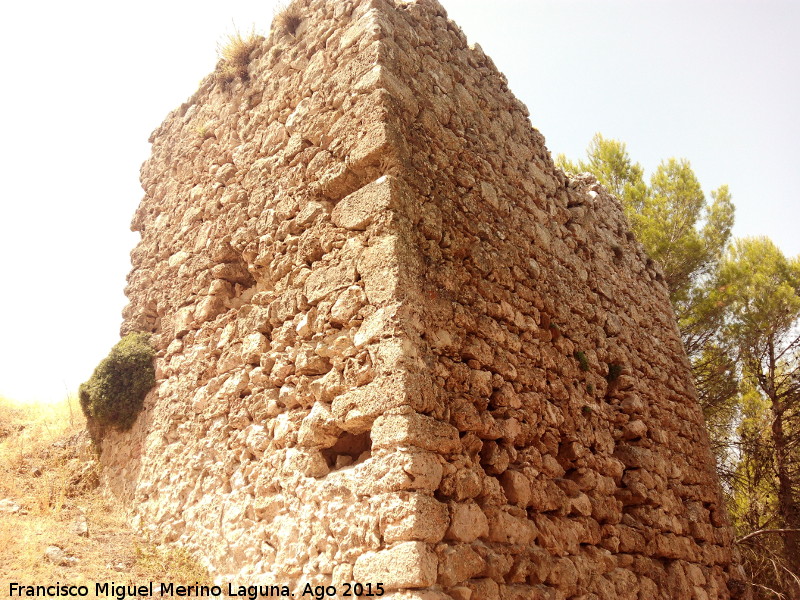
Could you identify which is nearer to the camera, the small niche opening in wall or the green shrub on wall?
the small niche opening in wall

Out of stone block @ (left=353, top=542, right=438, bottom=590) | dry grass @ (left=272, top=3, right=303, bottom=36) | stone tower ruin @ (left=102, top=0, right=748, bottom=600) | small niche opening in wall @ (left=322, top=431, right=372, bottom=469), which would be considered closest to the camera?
stone block @ (left=353, top=542, right=438, bottom=590)

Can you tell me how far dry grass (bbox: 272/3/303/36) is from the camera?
5070 millimetres

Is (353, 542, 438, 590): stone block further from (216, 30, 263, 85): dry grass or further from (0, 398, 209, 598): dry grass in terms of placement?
(216, 30, 263, 85): dry grass

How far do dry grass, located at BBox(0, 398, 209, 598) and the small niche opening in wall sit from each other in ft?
4.00

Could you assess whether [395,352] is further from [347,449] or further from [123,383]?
[123,383]

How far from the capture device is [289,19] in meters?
5.09

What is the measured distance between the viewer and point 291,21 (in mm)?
5086

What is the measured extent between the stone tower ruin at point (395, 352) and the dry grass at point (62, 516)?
0.62ft

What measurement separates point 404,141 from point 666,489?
3687 mm

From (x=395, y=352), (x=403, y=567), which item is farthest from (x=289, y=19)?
(x=403, y=567)

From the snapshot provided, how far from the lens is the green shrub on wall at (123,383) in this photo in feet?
17.4

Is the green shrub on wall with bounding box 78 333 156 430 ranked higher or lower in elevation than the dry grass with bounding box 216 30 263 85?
lower

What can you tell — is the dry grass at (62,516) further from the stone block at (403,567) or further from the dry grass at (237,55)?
the dry grass at (237,55)

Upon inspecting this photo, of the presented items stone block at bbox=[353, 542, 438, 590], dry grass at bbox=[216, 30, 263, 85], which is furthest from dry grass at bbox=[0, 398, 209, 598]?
dry grass at bbox=[216, 30, 263, 85]
